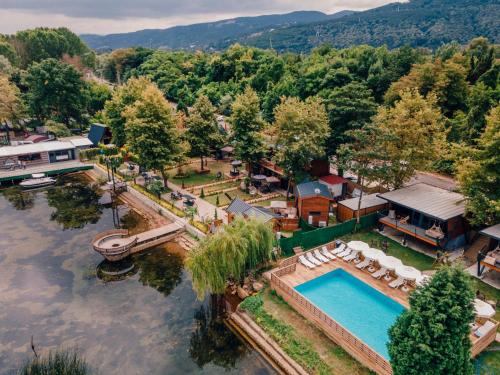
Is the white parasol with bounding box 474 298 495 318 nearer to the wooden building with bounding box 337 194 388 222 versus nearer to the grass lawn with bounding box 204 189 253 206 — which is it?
the wooden building with bounding box 337 194 388 222

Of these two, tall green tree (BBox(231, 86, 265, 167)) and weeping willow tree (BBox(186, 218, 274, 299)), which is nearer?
weeping willow tree (BBox(186, 218, 274, 299))

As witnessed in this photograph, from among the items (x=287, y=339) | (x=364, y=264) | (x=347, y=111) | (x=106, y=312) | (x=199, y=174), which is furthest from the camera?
(x=199, y=174)

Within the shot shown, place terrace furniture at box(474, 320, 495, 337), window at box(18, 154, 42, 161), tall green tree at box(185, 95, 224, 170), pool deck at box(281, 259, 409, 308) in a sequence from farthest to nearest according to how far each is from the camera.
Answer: window at box(18, 154, 42, 161) → tall green tree at box(185, 95, 224, 170) → pool deck at box(281, 259, 409, 308) → terrace furniture at box(474, 320, 495, 337)

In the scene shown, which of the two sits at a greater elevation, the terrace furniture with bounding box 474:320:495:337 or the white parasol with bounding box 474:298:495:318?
the white parasol with bounding box 474:298:495:318

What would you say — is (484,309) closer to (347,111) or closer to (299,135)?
(299,135)

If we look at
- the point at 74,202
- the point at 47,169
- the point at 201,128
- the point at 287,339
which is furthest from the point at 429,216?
the point at 47,169

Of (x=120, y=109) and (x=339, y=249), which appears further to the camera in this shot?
(x=120, y=109)

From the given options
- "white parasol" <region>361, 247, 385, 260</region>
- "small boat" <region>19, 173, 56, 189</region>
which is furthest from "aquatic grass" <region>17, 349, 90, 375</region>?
"small boat" <region>19, 173, 56, 189</region>
